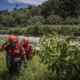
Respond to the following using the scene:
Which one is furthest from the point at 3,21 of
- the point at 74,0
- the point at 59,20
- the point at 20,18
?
the point at 74,0

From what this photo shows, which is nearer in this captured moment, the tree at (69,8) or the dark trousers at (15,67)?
the dark trousers at (15,67)

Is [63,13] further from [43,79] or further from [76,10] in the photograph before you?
[43,79]

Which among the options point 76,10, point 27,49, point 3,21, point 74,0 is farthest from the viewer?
point 3,21

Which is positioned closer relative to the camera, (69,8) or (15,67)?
(15,67)

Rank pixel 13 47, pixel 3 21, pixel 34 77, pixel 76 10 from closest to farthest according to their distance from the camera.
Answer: pixel 13 47 → pixel 34 77 → pixel 76 10 → pixel 3 21

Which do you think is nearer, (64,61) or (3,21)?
(64,61)

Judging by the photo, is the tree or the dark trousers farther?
the tree

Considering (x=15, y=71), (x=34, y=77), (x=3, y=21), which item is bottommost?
(x=34, y=77)

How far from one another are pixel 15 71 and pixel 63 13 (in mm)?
51878

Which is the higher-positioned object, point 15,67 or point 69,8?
point 69,8

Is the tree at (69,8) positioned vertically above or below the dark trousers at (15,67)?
above

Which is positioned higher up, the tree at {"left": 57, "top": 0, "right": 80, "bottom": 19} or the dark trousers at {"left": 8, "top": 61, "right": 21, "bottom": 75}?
the tree at {"left": 57, "top": 0, "right": 80, "bottom": 19}

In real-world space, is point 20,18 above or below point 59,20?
above

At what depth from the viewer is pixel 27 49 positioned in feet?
13.5
